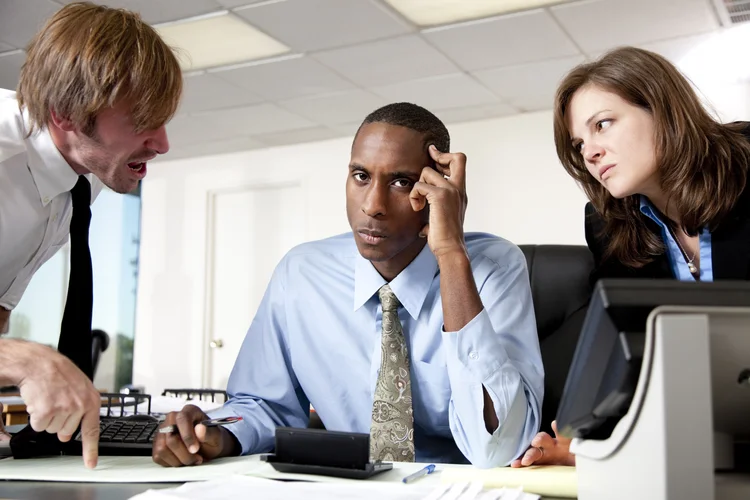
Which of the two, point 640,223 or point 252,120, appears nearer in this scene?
point 640,223

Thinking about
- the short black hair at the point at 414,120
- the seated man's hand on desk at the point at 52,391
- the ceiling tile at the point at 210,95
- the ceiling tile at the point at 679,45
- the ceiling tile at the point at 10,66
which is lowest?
the seated man's hand on desk at the point at 52,391

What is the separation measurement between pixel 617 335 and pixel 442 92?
4484mm

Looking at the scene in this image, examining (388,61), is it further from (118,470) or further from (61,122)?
(118,470)

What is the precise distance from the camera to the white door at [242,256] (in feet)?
20.5

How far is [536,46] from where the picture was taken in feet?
13.3

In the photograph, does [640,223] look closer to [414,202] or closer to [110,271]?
[414,202]

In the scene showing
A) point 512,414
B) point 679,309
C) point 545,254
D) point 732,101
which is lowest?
point 512,414

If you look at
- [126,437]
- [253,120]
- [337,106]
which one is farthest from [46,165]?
[253,120]

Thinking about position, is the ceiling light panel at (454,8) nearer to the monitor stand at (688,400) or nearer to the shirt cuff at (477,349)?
the shirt cuff at (477,349)

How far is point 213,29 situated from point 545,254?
9.06 ft

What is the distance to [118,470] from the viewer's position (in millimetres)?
936

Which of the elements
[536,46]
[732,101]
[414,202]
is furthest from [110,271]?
[414,202]

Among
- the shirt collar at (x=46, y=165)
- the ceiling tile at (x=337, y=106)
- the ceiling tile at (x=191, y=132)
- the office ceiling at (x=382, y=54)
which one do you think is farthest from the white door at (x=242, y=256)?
the shirt collar at (x=46, y=165)

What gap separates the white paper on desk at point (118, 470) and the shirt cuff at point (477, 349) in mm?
339
